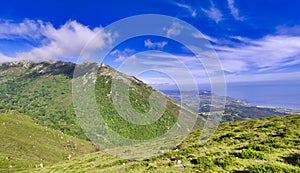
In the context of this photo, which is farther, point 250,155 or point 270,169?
point 250,155

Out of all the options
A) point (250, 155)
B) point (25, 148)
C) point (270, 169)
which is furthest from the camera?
point (25, 148)

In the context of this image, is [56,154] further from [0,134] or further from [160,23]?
[160,23]

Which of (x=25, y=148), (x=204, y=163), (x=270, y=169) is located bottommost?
(x=25, y=148)

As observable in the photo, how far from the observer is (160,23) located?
71.1 feet

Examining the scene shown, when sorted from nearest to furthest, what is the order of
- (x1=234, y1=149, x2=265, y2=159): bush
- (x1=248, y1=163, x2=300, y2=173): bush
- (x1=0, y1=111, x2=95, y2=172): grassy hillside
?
1. (x1=248, y1=163, x2=300, y2=173): bush
2. (x1=234, y1=149, x2=265, y2=159): bush
3. (x1=0, y1=111, x2=95, y2=172): grassy hillside

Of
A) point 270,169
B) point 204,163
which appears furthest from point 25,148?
point 270,169

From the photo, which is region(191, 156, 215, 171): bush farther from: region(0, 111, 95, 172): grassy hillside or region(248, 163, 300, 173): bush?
region(0, 111, 95, 172): grassy hillside

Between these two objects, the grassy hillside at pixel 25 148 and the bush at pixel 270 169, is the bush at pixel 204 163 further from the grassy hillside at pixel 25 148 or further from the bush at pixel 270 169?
the grassy hillside at pixel 25 148

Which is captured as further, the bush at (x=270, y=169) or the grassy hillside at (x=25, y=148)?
the grassy hillside at (x=25, y=148)

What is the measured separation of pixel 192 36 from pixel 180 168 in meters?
11.4

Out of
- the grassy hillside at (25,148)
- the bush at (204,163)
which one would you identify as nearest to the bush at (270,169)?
the bush at (204,163)

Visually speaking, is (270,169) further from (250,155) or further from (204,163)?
(204,163)

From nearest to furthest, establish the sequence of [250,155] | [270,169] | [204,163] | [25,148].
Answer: [270,169] < [204,163] < [250,155] < [25,148]

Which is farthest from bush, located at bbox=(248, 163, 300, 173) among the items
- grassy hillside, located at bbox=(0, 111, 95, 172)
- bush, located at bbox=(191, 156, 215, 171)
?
grassy hillside, located at bbox=(0, 111, 95, 172)
